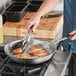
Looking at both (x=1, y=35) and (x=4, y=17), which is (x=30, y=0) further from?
(x=1, y=35)

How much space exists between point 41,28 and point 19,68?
57cm

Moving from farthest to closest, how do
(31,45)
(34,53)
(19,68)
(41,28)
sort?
(41,28) → (31,45) → (34,53) → (19,68)

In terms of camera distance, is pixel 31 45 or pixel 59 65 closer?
pixel 59 65

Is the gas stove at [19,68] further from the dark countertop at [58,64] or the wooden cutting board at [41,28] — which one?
the wooden cutting board at [41,28]

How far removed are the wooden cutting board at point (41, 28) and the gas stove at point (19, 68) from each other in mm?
403

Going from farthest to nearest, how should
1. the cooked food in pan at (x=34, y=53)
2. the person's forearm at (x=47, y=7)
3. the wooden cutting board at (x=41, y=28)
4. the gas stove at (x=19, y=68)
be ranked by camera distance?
the wooden cutting board at (x=41, y=28), the person's forearm at (x=47, y=7), the cooked food in pan at (x=34, y=53), the gas stove at (x=19, y=68)

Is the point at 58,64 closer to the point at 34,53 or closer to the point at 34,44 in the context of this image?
the point at 34,53

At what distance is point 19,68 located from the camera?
1.46 metres

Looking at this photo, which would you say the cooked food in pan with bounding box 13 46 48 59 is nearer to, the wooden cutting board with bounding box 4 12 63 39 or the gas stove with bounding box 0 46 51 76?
the gas stove with bounding box 0 46 51 76

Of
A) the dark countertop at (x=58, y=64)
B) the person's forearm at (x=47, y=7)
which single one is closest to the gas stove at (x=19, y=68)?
the dark countertop at (x=58, y=64)

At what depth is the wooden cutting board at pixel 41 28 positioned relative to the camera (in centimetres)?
192

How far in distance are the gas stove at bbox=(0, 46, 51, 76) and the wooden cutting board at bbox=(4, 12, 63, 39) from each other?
0.40 metres

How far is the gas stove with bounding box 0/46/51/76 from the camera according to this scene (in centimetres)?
141

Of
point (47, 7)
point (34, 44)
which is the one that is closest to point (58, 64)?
point (34, 44)
